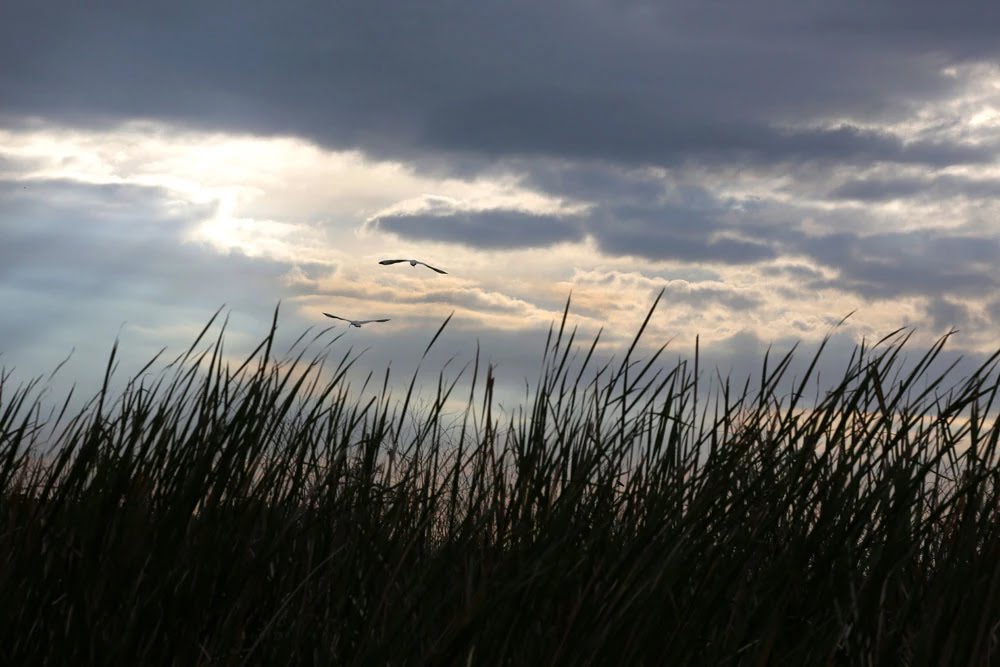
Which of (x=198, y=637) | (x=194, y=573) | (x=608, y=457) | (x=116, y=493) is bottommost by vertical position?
(x=198, y=637)

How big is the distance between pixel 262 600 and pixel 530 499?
770mm

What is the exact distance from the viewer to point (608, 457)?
2.97m

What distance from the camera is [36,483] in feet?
10.3

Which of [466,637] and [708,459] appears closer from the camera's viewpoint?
[466,637]

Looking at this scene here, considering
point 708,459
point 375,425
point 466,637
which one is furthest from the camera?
point 375,425

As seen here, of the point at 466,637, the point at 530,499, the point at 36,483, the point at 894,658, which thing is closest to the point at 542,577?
the point at 466,637

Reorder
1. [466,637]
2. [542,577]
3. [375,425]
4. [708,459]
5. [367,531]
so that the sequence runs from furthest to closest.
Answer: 1. [375,425]
2. [367,531]
3. [708,459]
4. [542,577]
5. [466,637]

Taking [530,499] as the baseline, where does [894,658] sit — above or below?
below

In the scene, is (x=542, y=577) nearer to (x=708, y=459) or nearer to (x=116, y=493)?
(x=708, y=459)

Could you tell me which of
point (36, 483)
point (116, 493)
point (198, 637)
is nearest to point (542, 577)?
point (198, 637)

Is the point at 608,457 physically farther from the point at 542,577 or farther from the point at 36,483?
the point at 36,483

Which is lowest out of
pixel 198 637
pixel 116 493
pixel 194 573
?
pixel 198 637

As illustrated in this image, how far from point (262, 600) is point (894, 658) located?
159 cm

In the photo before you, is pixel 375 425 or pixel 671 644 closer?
pixel 671 644
